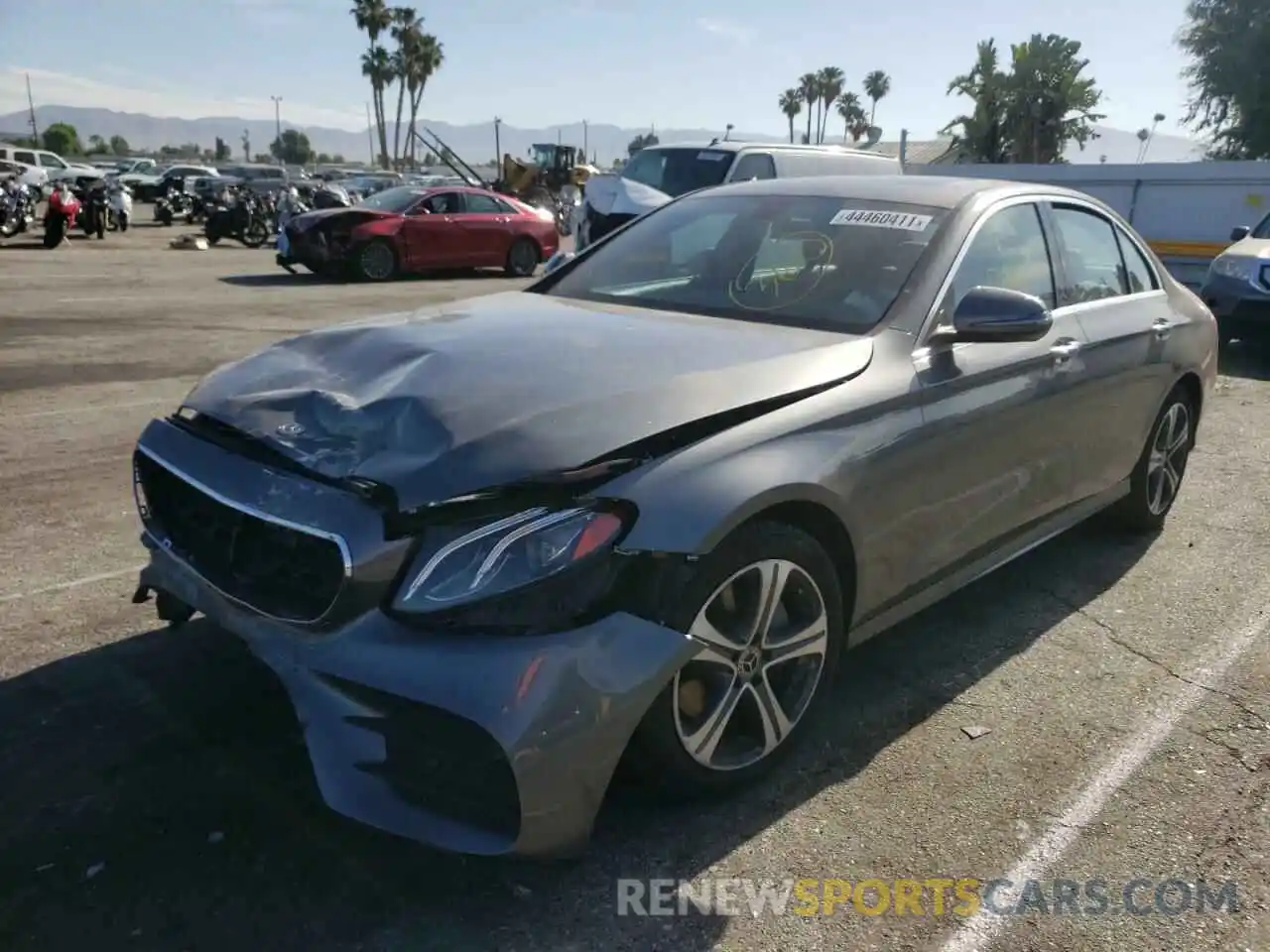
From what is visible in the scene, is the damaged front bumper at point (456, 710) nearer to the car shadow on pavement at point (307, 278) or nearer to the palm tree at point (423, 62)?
the car shadow on pavement at point (307, 278)

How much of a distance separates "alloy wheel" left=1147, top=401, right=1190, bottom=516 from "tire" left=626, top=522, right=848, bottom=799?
2684mm

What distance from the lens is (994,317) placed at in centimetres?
334

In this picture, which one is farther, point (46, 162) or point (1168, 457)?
point (46, 162)

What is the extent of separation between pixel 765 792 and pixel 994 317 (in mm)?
1626

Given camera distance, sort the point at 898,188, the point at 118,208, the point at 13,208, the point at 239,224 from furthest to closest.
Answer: the point at 118,208
the point at 239,224
the point at 13,208
the point at 898,188

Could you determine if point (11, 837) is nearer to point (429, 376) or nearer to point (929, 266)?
point (429, 376)

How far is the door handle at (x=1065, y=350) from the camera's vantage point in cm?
398

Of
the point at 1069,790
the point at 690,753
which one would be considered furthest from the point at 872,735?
the point at 690,753

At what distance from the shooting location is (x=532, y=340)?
3242mm

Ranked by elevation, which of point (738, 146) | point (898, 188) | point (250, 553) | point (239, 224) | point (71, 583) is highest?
point (738, 146)

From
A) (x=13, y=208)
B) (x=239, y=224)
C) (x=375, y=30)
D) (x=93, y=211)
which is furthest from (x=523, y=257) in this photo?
(x=375, y=30)

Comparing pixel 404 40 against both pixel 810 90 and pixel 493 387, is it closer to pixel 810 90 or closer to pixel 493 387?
pixel 810 90

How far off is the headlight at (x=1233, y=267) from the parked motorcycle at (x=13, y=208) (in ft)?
72.4

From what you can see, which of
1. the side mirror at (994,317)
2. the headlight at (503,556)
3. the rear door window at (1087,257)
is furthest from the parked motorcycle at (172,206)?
the headlight at (503,556)
